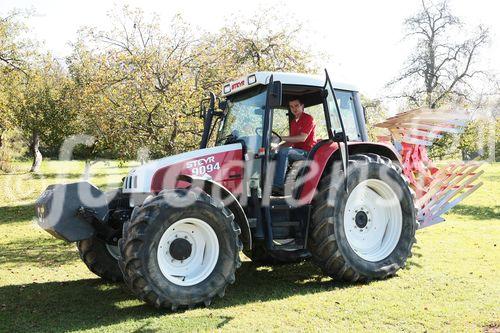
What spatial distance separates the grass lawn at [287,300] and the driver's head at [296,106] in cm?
219

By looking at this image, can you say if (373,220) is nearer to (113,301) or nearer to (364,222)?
(364,222)

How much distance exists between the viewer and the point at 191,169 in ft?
19.2

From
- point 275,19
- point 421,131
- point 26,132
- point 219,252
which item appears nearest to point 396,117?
point 421,131

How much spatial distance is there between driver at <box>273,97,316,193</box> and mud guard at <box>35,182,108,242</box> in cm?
217

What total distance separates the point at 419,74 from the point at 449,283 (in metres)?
21.8

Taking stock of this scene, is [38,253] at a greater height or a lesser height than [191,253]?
lesser

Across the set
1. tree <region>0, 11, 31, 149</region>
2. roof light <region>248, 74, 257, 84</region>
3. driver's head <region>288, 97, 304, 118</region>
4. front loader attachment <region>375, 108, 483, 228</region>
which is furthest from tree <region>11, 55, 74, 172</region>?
roof light <region>248, 74, 257, 84</region>

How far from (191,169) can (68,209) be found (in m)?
1.40

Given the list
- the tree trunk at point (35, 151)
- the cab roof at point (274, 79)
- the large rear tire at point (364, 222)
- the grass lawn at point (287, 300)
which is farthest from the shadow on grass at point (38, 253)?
the tree trunk at point (35, 151)

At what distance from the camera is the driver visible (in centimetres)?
634

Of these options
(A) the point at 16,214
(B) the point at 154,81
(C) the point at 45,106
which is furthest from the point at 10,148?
(B) the point at 154,81

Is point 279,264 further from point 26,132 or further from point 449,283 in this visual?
point 26,132

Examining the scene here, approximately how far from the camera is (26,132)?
2975 cm

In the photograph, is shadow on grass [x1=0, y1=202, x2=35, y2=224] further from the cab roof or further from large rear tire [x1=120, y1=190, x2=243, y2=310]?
large rear tire [x1=120, y1=190, x2=243, y2=310]
